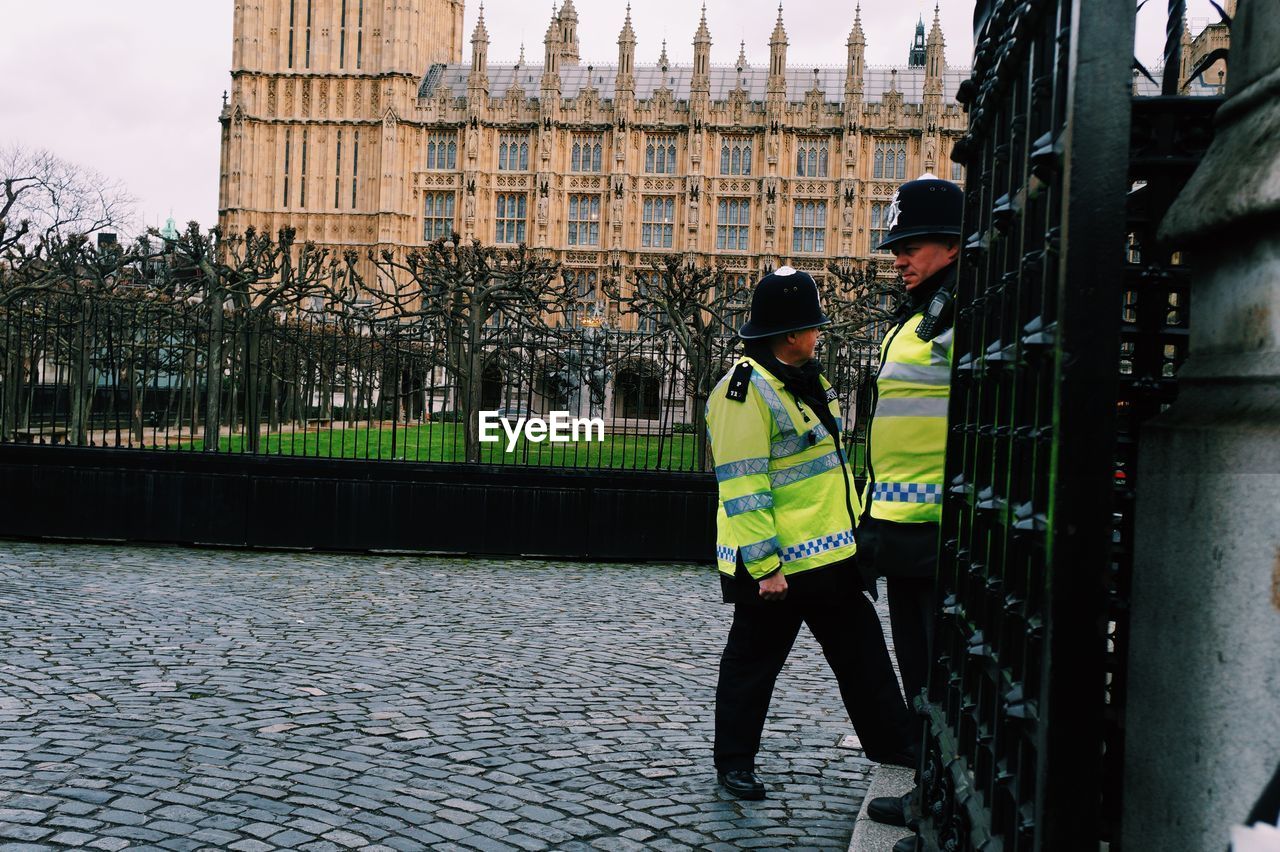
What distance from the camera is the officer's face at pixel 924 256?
3473 mm

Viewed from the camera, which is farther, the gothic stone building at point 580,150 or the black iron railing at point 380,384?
the gothic stone building at point 580,150

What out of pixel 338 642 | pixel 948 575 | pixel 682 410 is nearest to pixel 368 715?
pixel 338 642

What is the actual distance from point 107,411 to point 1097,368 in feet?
33.1

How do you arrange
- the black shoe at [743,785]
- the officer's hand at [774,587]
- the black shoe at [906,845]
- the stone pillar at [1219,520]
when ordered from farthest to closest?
the black shoe at [743,785]
the officer's hand at [774,587]
the black shoe at [906,845]
the stone pillar at [1219,520]

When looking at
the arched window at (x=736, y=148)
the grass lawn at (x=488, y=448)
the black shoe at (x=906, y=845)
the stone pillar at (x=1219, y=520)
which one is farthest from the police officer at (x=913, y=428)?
the arched window at (x=736, y=148)

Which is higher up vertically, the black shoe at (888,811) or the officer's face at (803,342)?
the officer's face at (803,342)

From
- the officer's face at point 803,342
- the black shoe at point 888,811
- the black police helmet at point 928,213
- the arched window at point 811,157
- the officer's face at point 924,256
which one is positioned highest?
the arched window at point 811,157

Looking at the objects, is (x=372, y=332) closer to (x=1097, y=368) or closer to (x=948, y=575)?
(x=948, y=575)

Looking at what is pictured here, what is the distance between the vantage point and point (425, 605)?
7.60m

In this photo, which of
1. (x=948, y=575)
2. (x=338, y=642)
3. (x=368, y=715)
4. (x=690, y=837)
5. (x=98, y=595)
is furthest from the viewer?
(x=98, y=595)

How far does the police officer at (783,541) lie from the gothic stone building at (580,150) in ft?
156

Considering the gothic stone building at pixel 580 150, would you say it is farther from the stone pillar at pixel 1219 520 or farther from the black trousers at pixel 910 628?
the stone pillar at pixel 1219 520

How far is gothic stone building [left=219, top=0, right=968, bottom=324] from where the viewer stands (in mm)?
52406

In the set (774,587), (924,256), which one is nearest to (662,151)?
(924,256)
